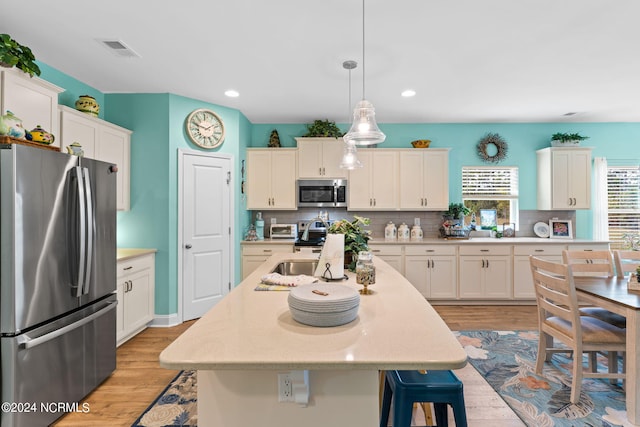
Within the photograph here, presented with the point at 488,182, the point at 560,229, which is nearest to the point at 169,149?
the point at 488,182

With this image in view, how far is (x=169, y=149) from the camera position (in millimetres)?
3600

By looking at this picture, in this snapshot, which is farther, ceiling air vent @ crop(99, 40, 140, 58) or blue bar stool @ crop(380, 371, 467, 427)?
ceiling air vent @ crop(99, 40, 140, 58)

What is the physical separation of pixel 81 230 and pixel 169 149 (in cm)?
178

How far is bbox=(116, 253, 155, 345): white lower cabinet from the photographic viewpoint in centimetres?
299

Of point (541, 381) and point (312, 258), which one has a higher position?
point (312, 258)

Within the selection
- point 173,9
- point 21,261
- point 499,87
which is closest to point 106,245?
point 21,261

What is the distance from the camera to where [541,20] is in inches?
88.2

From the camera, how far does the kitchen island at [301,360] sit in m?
0.96

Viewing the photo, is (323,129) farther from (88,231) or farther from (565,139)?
(565,139)

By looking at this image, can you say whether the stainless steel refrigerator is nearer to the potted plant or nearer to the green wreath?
the green wreath

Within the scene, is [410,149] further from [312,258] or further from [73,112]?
[73,112]

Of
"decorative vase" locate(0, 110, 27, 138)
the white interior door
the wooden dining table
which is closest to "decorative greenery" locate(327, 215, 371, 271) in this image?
the wooden dining table

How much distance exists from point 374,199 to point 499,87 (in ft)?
6.70

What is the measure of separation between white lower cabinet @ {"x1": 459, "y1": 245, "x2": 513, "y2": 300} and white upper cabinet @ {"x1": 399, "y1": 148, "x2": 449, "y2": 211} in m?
0.79
